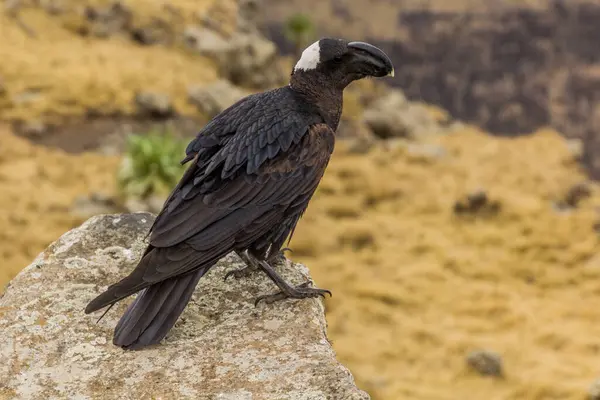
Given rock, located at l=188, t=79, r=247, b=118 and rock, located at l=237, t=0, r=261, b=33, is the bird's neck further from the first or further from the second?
rock, located at l=237, t=0, r=261, b=33

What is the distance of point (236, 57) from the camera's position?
16672mm

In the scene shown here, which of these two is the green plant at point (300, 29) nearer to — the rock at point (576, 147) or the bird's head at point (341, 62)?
the rock at point (576, 147)

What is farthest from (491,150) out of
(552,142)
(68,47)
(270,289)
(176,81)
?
(270,289)

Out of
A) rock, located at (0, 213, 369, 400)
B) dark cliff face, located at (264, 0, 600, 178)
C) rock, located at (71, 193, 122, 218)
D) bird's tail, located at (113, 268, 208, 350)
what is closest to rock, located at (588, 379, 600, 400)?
rock, located at (0, 213, 369, 400)

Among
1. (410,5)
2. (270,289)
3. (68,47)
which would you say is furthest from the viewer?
(410,5)

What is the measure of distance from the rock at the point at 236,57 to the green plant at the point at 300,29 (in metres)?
3.60

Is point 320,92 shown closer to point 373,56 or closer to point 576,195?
point 373,56

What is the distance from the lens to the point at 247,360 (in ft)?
9.46

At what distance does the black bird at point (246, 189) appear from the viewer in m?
2.97

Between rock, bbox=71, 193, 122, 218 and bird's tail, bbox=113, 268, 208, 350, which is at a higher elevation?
rock, bbox=71, 193, 122, 218

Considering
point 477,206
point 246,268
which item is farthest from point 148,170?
point 246,268

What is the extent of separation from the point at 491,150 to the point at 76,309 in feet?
50.4

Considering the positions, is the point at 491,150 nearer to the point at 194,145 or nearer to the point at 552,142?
the point at 552,142

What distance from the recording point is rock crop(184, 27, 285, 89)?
1653cm
